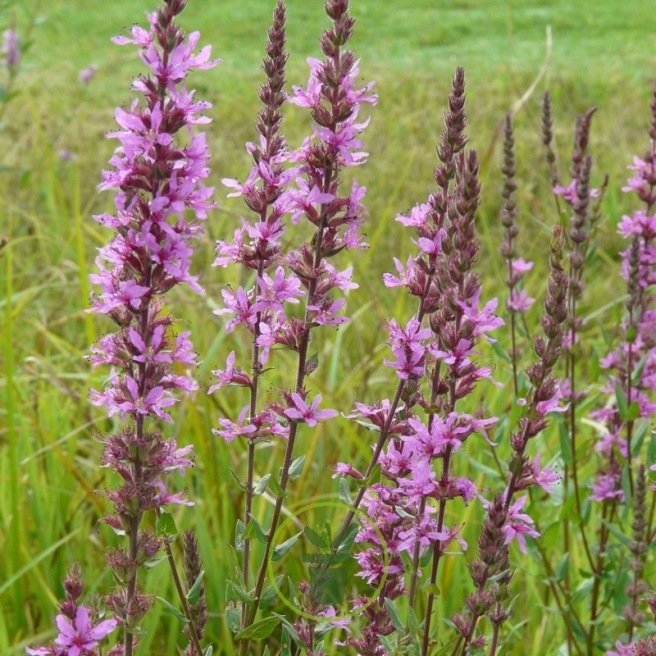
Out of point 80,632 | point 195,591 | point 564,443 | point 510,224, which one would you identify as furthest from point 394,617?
point 510,224

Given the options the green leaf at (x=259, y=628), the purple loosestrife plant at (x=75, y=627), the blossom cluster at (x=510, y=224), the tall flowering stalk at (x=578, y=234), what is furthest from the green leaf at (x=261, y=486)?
the blossom cluster at (x=510, y=224)

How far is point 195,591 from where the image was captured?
6.29 feet

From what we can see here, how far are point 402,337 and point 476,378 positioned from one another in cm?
17

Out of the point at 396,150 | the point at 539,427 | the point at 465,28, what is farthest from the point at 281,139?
the point at 465,28

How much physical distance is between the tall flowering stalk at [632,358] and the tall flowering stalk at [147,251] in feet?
4.57

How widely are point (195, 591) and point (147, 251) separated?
0.66 meters

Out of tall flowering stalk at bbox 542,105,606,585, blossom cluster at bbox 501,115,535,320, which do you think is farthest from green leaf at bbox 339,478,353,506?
blossom cluster at bbox 501,115,535,320

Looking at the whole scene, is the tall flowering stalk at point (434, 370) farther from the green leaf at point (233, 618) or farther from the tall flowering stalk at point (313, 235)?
the green leaf at point (233, 618)

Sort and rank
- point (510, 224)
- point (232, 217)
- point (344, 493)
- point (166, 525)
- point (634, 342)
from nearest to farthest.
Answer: point (166, 525), point (344, 493), point (634, 342), point (510, 224), point (232, 217)

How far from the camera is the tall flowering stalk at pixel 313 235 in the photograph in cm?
182

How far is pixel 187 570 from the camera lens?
1.96 metres

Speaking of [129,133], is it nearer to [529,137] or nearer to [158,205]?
[158,205]

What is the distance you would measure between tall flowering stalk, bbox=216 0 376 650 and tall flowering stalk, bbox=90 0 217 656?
0.16 metres

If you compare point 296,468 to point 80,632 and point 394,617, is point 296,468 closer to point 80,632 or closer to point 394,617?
point 394,617
